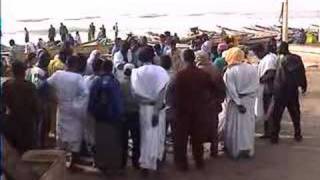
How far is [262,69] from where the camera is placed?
10.7m

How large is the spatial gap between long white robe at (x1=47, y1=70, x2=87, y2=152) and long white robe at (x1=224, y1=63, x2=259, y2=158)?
77.0 inches

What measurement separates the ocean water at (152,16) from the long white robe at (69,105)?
50363 millimetres

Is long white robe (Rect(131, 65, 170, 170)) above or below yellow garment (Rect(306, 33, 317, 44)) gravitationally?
above

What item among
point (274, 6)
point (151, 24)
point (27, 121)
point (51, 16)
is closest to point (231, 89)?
point (27, 121)

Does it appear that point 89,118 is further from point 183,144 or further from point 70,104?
point 183,144

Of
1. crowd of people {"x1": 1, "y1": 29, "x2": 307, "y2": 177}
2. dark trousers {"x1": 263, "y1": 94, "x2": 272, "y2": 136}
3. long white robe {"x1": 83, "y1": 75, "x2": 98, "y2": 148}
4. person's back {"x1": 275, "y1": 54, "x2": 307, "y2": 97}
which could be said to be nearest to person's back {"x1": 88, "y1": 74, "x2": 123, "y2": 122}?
crowd of people {"x1": 1, "y1": 29, "x2": 307, "y2": 177}

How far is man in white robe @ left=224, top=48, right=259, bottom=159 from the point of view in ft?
31.3

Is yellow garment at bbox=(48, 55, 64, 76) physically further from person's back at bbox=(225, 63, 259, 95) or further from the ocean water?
the ocean water

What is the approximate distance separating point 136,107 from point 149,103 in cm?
19

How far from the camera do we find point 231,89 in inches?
375

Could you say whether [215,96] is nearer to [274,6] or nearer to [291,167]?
[291,167]

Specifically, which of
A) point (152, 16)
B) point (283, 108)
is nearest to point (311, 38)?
point (283, 108)

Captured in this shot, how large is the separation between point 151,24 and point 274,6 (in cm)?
2516

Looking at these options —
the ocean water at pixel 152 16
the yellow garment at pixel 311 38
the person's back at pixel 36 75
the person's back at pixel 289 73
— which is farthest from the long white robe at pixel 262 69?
the ocean water at pixel 152 16
